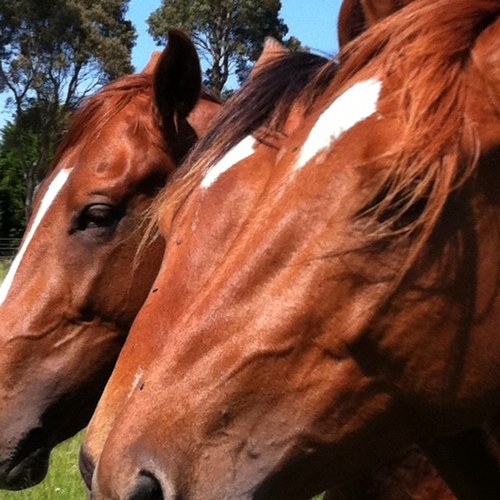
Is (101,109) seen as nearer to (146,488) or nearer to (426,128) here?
(426,128)

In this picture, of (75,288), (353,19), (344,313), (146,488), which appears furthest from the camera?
(75,288)

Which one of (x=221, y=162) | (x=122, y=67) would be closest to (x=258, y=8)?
(x=122, y=67)

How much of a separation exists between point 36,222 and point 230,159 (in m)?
1.33

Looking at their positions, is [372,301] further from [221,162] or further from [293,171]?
[221,162]

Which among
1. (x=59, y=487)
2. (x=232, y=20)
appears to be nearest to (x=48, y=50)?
(x=232, y=20)

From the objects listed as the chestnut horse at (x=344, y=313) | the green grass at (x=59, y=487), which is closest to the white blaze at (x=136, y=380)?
the chestnut horse at (x=344, y=313)

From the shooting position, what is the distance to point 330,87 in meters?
2.17

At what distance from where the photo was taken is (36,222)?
11.3 feet

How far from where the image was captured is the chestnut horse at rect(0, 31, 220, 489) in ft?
11.0

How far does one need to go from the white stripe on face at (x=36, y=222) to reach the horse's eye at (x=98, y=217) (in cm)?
16

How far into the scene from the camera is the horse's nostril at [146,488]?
67.8 inches

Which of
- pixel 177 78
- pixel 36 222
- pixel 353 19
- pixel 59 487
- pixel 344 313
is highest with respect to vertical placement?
pixel 177 78

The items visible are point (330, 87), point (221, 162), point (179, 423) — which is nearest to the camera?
point (179, 423)

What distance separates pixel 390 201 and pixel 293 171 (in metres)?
0.24
